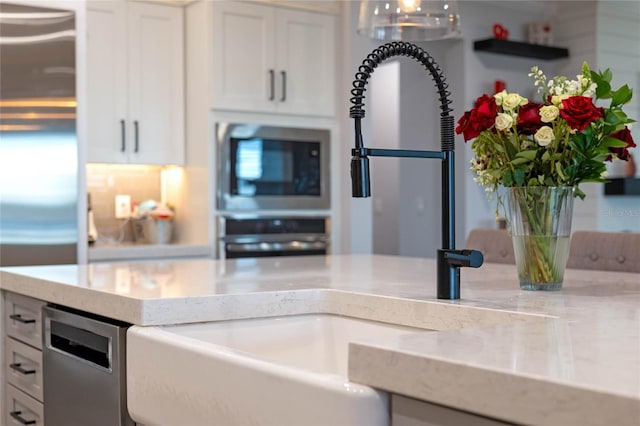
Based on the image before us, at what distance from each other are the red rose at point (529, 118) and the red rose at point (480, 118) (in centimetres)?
5

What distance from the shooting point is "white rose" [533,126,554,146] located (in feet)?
5.78

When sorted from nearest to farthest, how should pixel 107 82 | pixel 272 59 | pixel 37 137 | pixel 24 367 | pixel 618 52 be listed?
pixel 24 367 < pixel 37 137 < pixel 107 82 < pixel 272 59 < pixel 618 52

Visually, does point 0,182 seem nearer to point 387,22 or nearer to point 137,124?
point 137,124

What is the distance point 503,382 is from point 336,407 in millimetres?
275

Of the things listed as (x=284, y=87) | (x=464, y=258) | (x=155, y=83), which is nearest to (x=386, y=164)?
(x=284, y=87)

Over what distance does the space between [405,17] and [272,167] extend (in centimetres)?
213

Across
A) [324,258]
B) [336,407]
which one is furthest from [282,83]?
[336,407]

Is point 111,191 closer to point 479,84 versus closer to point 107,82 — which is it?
point 107,82

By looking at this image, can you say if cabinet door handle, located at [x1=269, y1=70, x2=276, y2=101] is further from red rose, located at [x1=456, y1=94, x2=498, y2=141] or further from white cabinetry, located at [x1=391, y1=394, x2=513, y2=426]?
white cabinetry, located at [x1=391, y1=394, x2=513, y2=426]

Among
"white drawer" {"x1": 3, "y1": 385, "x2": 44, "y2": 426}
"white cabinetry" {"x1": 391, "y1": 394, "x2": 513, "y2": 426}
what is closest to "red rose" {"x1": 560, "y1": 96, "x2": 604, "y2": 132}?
"white cabinetry" {"x1": 391, "y1": 394, "x2": 513, "y2": 426}

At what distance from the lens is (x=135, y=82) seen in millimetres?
4621

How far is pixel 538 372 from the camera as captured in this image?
0.91 m

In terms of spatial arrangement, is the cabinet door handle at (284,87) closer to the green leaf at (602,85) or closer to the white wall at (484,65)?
the white wall at (484,65)

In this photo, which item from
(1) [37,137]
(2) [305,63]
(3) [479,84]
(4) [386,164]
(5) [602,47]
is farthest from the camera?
(4) [386,164]
